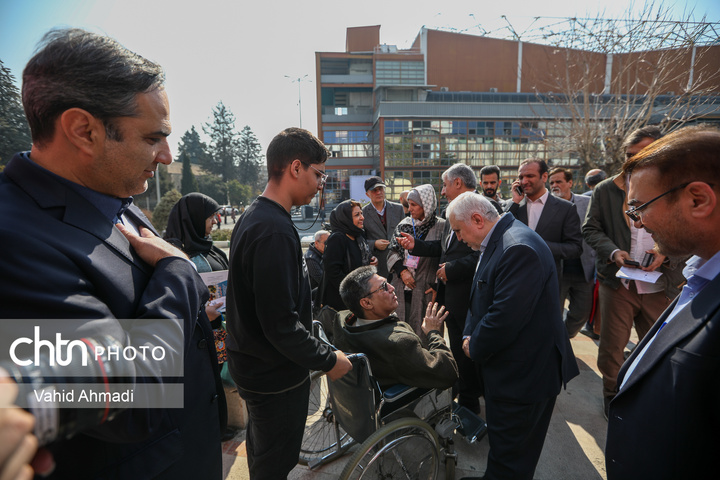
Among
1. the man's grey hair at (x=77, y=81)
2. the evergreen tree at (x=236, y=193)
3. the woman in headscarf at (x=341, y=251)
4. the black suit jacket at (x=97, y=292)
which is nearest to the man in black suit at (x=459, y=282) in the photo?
the woman in headscarf at (x=341, y=251)

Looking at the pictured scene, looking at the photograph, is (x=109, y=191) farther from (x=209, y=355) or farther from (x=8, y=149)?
(x=8, y=149)

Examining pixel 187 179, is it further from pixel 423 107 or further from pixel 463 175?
pixel 463 175

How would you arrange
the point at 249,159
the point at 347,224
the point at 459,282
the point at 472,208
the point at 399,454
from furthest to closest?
1. the point at 249,159
2. the point at 347,224
3. the point at 459,282
4. the point at 472,208
5. the point at 399,454

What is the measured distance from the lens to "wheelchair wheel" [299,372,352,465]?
8.16ft

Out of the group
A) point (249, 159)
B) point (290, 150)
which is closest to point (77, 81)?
point (290, 150)

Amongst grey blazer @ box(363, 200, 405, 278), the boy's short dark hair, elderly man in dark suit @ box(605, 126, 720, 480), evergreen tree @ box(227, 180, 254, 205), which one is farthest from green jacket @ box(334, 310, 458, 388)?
evergreen tree @ box(227, 180, 254, 205)

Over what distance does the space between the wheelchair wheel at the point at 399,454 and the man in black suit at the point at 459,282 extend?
1120 millimetres

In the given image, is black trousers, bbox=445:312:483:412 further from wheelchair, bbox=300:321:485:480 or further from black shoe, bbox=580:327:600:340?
black shoe, bbox=580:327:600:340

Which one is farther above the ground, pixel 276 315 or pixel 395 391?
pixel 276 315

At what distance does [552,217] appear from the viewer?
3432 mm

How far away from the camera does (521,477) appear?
6.43ft

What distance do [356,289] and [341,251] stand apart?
1.42 metres

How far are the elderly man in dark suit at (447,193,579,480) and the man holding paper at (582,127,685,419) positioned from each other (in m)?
1.28

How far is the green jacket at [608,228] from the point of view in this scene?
289 cm
